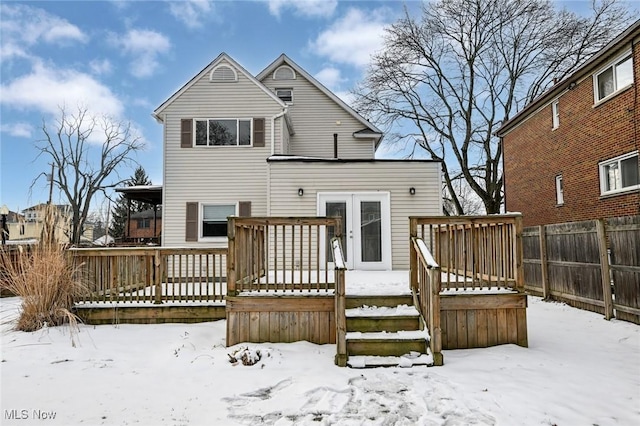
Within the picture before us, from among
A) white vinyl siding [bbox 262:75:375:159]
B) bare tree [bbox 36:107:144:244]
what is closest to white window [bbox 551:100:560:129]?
white vinyl siding [bbox 262:75:375:159]

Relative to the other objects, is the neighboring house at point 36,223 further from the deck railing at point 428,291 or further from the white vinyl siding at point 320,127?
the white vinyl siding at point 320,127

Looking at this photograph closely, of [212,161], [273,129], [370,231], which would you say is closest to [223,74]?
[273,129]

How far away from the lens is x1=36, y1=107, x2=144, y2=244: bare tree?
26.3 metres

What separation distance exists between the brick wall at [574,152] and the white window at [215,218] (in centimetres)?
1023

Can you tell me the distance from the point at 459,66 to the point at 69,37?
1903 centimetres

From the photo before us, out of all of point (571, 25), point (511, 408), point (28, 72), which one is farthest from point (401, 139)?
point (511, 408)

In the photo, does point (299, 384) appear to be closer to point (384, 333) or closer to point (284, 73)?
point (384, 333)

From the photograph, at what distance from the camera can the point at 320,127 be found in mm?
14961

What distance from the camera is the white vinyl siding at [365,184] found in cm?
1022

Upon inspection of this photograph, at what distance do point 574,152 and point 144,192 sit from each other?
13.7 meters

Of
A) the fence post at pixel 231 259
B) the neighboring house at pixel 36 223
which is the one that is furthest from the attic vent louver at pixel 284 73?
the fence post at pixel 231 259

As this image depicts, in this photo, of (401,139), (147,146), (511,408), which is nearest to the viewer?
(511,408)

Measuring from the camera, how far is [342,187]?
1022cm

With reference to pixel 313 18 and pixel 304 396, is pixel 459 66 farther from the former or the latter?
pixel 304 396
